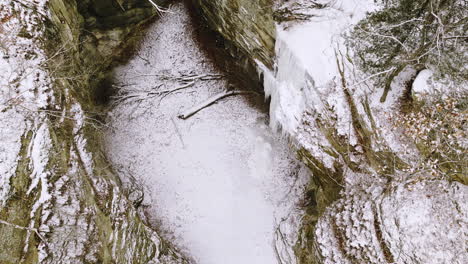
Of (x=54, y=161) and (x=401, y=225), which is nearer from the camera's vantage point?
(x=54, y=161)

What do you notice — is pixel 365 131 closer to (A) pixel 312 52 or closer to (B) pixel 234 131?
(A) pixel 312 52

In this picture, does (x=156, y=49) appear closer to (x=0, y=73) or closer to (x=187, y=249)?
(x=0, y=73)

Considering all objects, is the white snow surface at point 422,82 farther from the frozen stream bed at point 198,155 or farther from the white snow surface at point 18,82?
the white snow surface at point 18,82

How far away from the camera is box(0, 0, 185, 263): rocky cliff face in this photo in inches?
285

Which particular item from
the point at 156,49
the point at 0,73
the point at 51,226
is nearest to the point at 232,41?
the point at 156,49

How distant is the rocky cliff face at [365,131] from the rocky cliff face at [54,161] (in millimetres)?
5637

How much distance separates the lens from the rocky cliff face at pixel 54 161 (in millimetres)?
7227

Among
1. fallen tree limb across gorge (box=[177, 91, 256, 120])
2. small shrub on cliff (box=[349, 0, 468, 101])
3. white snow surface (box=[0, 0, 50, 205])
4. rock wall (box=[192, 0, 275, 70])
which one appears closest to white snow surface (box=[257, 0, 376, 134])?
rock wall (box=[192, 0, 275, 70])

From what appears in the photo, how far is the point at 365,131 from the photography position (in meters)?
8.81

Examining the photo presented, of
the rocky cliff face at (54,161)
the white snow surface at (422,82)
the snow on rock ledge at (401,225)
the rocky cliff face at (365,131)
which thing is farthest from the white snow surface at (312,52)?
the rocky cliff face at (54,161)

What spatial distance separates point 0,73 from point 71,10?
361 cm

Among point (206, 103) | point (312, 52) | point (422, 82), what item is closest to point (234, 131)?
point (206, 103)

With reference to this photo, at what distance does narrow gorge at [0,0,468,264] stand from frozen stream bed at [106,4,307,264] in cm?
5

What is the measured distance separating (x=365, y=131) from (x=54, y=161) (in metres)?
8.65
